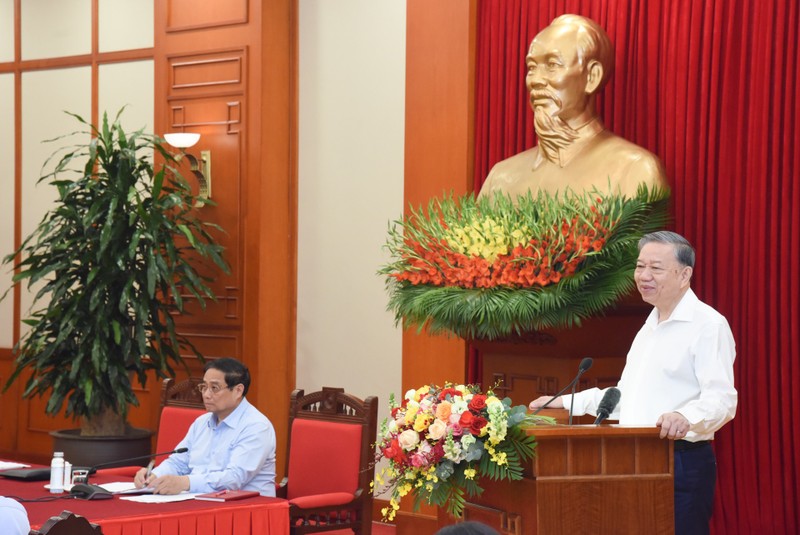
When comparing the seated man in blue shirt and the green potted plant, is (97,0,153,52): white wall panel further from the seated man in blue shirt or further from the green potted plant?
the seated man in blue shirt

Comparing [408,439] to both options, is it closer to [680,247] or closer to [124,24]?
[680,247]

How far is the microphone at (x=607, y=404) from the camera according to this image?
11.0ft

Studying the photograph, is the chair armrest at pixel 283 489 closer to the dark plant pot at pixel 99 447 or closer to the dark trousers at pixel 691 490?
the dark trousers at pixel 691 490

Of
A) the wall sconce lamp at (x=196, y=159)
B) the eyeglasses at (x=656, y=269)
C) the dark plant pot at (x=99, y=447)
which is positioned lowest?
the dark plant pot at (x=99, y=447)

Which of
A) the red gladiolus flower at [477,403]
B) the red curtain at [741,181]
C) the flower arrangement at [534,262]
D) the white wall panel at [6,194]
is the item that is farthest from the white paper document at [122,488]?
the white wall panel at [6,194]

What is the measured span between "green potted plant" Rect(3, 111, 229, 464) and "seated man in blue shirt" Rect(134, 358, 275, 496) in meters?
1.94

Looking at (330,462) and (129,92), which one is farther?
(129,92)

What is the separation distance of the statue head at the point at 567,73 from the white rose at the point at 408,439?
7.59ft

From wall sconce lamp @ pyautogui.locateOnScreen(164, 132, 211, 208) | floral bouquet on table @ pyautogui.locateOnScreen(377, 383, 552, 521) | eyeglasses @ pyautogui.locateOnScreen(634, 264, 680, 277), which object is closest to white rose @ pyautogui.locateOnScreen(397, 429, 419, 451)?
floral bouquet on table @ pyautogui.locateOnScreen(377, 383, 552, 521)

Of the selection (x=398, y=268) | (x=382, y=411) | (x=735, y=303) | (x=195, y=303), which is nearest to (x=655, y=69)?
(x=735, y=303)

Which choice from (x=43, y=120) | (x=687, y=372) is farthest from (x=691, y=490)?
Result: (x=43, y=120)

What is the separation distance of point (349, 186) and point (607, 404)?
12.9 feet

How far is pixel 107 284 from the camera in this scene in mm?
6785

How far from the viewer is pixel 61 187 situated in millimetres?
6863
